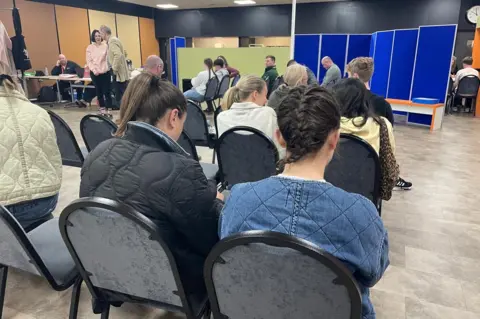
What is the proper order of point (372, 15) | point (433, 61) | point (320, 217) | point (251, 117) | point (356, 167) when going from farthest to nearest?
point (372, 15), point (433, 61), point (251, 117), point (356, 167), point (320, 217)

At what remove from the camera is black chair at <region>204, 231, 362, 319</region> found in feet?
2.61

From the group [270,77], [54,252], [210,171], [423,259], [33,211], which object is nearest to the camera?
[54,252]

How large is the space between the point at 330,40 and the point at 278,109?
28.9ft

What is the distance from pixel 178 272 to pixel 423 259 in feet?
5.87

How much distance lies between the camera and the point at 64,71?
914cm

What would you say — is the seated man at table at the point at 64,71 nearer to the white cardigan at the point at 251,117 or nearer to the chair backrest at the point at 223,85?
the chair backrest at the point at 223,85

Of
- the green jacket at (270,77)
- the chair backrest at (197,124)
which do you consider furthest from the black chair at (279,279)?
the green jacket at (270,77)

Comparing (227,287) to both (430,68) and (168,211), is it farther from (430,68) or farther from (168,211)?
(430,68)

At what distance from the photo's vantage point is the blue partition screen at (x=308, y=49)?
9.22m

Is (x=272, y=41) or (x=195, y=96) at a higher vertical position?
(x=272, y=41)

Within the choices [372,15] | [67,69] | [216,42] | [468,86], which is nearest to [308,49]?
[372,15]

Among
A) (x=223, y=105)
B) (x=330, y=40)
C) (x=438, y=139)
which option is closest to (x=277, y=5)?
(x=330, y=40)

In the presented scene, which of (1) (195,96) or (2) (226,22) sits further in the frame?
(2) (226,22)

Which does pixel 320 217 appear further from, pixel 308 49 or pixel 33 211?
pixel 308 49
